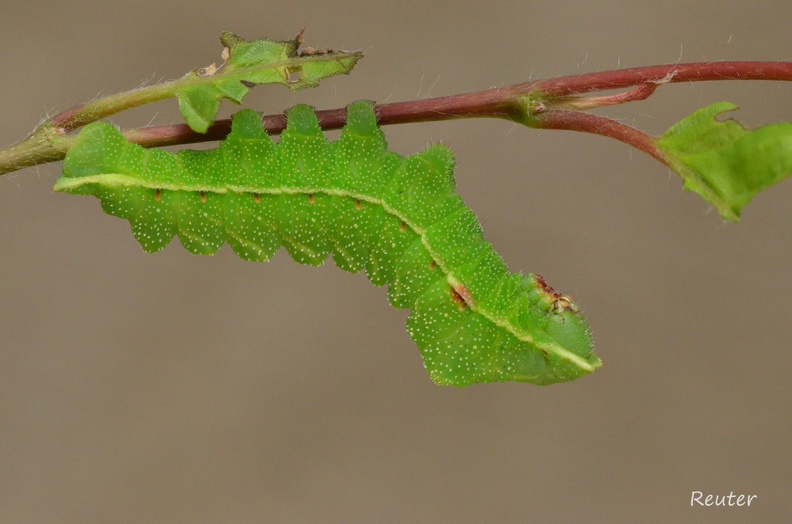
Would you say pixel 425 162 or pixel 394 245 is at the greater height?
pixel 425 162

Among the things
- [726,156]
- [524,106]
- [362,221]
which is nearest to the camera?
[726,156]

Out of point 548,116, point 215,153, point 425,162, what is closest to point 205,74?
point 215,153

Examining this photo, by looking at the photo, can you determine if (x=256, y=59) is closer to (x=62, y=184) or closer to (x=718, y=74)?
(x=62, y=184)

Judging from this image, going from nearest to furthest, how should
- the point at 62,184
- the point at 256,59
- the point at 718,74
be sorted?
the point at 718,74 < the point at 256,59 < the point at 62,184

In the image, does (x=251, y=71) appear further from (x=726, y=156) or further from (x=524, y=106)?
(x=726, y=156)

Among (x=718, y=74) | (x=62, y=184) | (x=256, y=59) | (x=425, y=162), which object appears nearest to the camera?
(x=718, y=74)

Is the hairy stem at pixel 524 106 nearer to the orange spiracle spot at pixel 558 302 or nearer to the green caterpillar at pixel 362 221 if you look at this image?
the green caterpillar at pixel 362 221

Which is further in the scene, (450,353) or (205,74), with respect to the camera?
(450,353)

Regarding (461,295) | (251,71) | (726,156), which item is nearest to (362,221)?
(461,295)
